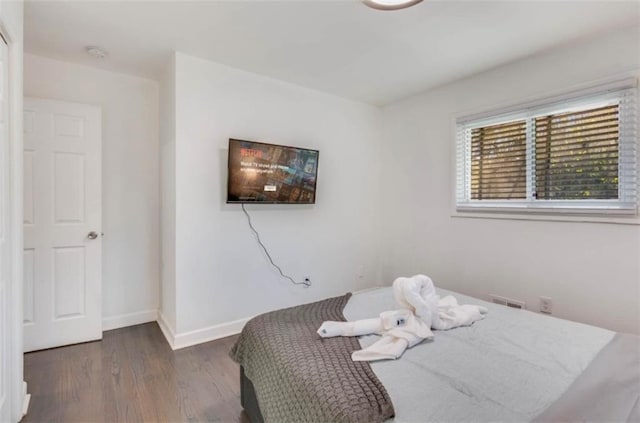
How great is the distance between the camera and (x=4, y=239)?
4.95 feet

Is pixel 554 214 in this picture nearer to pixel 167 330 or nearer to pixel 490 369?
pixel 490 369

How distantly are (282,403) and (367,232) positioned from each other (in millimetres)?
2781

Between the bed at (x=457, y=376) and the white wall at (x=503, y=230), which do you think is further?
the white wall at (x=503, y=230)

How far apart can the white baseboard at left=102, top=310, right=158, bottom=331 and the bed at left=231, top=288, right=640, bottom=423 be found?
73.2 inches

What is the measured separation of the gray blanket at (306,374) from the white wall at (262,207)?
46.6 inches

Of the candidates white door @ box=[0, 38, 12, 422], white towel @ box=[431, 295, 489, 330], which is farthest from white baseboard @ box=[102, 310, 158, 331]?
white towel @ box=[431, 295, 489, 330]

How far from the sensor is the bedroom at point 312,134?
2086 millimetres

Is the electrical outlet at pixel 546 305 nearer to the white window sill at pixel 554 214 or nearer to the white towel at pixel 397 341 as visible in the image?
the white window sill at pixel 554 214

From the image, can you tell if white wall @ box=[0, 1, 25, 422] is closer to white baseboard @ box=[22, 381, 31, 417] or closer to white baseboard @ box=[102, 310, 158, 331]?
white baseboard @ box=[22, 381, 31, 417]

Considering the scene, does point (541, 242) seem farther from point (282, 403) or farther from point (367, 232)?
point (282, 403)

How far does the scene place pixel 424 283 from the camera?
1662 millimetres

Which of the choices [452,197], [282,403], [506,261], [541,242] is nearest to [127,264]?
[282,403]

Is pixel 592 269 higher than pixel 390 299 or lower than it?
higher

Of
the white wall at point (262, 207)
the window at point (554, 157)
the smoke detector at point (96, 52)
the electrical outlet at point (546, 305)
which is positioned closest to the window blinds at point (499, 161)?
the window at point (554, 157)
